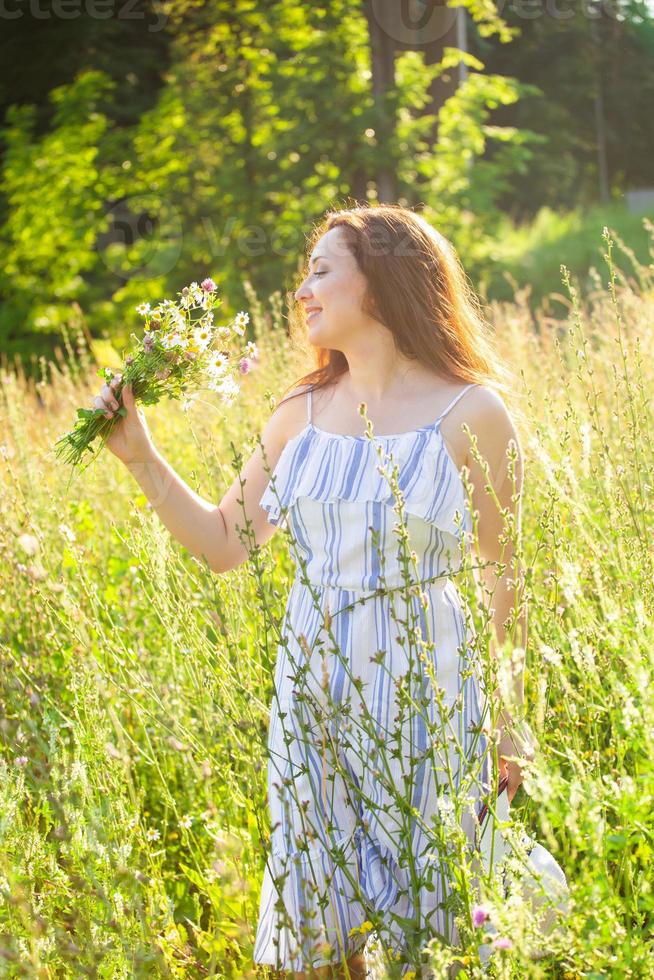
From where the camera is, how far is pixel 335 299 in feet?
6.86

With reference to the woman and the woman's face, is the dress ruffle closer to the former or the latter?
the woman

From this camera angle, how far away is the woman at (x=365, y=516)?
181 cm

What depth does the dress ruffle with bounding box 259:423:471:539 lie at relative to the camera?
75.9 inches

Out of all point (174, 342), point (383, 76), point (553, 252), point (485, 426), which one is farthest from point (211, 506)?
point (553, 252)

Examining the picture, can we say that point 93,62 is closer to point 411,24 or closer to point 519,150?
point 411,24

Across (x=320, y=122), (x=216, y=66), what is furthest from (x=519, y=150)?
(x=216, y=66)

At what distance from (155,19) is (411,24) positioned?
4.36m
